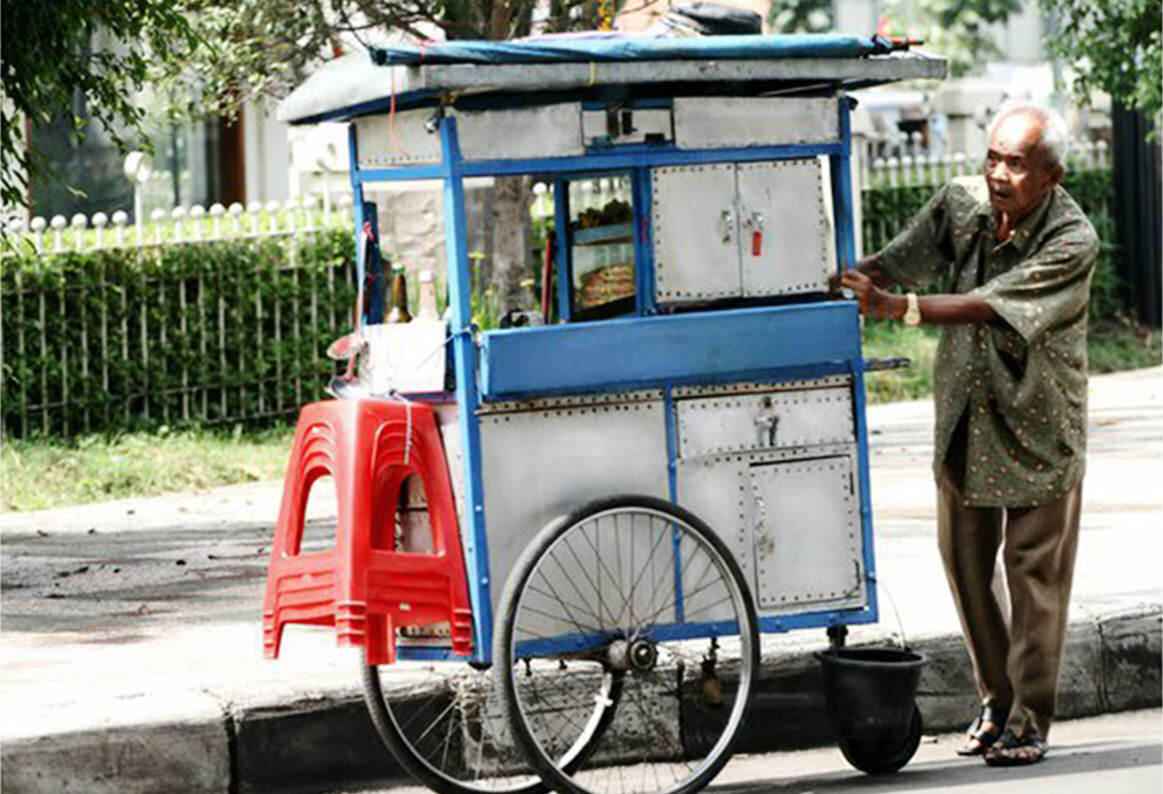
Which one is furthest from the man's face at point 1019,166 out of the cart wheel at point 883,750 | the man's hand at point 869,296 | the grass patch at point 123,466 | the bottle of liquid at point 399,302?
the grass patch at point 123,466

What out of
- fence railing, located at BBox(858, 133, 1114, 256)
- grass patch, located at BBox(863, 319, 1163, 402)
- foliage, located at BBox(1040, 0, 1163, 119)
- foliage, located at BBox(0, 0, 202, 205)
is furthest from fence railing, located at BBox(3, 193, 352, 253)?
foliage, located at BBox(1040, 0, 1163, 119)

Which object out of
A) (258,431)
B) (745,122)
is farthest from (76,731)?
(258,431)

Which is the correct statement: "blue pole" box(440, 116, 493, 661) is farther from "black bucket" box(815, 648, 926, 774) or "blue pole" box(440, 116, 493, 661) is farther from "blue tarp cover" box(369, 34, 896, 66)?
"black bucket" box(815, 648, 926, 774)

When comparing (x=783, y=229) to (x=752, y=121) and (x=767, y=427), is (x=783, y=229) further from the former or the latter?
(x=767, y=427)

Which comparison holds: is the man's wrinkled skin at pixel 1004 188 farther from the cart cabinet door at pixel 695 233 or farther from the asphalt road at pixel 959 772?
the asphalt road at pixel 959 772

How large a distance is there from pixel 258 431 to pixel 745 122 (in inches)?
322

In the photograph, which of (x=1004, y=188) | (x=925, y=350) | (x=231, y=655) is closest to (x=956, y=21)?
(x=925, y=350)

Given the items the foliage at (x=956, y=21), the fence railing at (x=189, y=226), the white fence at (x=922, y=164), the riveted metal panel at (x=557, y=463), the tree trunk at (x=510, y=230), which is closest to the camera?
the riveted metal panel at (x=557, y=463)

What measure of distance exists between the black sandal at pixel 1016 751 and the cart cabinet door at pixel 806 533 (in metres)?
0.58

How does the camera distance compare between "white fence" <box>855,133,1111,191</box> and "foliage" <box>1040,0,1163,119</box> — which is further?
"white fence" <box>855,133,1111,191</box>

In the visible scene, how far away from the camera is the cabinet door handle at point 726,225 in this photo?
645 cm

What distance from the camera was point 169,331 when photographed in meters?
13.8

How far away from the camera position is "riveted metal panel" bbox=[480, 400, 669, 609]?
6.18 m

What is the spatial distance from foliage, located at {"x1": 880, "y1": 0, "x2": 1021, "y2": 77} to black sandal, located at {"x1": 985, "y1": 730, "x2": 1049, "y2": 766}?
3678 centimetres
